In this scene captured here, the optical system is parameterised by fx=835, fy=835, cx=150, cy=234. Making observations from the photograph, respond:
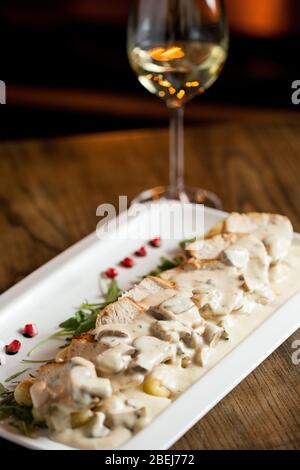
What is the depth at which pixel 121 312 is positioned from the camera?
1920mm

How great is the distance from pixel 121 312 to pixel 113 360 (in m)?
0.22

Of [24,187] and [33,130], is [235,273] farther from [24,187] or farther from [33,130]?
[33,130]

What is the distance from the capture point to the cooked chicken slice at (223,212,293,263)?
229cm

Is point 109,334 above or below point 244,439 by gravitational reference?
above

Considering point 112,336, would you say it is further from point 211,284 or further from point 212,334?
point 211,284

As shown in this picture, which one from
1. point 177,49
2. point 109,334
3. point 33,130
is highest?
point 177,49

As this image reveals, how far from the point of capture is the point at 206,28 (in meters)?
2.68

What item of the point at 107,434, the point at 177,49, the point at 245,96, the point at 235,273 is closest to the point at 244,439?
the point at 107,434

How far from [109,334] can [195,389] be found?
0.22 metres

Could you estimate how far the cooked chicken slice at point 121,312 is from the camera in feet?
6.25
